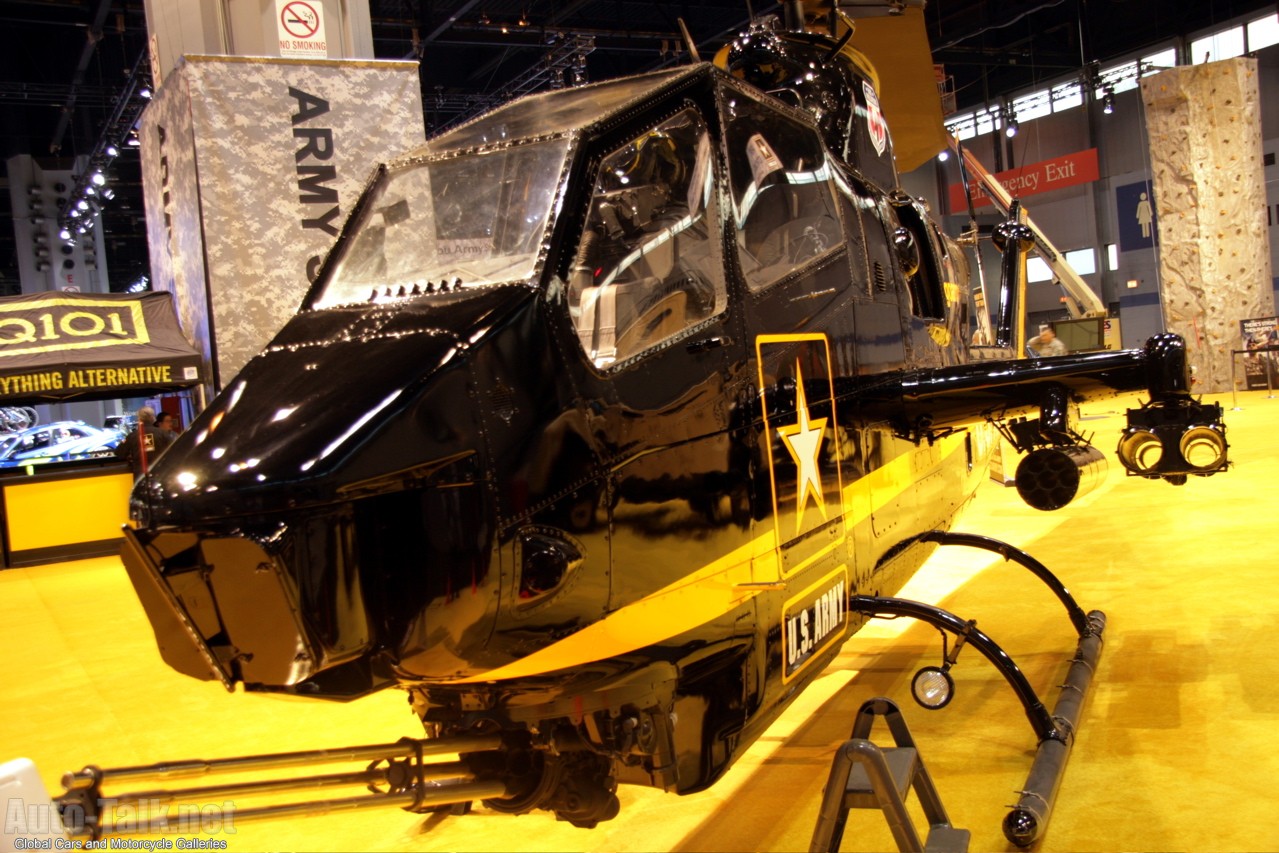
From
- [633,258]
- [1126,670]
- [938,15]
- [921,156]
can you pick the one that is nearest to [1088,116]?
[938,15]

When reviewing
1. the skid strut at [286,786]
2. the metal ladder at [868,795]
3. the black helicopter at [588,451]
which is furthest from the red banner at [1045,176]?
the skid strut at [286,786]

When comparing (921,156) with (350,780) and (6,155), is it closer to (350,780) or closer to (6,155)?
(350,780)

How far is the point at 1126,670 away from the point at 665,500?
367 cm

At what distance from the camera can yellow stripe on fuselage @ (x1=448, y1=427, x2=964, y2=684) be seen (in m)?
2.34

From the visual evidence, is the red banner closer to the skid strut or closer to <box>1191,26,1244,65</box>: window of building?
<box>1191,26,1244,65</box>: window of building

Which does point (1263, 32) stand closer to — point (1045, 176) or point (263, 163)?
point (1045, 176)

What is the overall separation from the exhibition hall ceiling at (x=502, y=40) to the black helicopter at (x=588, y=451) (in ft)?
37.3

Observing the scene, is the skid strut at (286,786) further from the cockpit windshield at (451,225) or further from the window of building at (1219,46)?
the window of building at (1219,46)

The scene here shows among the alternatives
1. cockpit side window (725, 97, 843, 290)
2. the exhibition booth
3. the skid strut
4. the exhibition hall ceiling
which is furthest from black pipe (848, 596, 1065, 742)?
the exhibition hall ceiling

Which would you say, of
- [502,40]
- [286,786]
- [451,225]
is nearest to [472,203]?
[451,225]

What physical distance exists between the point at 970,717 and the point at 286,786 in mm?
3423

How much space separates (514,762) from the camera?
2639mm

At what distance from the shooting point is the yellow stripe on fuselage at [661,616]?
2.34 meters

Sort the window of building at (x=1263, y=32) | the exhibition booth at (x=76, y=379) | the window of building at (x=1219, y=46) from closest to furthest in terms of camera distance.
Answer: the exhibition booth at (x=76, y=379) < the window of building at (x=1263, y=32) < the window of building at (x=1219, y=46)
